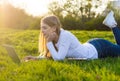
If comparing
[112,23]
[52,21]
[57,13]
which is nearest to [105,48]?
[112,23]

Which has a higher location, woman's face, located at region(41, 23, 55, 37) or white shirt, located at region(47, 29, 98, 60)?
woman's face, located at region(41, 23, 55, 37)

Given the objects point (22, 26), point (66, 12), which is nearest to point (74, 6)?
point (66, 12)

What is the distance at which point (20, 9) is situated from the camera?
45.2 meters

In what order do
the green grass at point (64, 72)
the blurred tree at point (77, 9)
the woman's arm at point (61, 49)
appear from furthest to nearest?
the blurred tree at point (77, 9), the woman's arm at point (61, 49), the green grass at point (64, 72)

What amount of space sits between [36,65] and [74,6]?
35.2 meters

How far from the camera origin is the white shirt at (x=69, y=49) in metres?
8.91

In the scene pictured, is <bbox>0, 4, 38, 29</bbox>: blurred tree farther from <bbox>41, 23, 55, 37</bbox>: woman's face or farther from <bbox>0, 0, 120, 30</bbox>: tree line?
<bbox>41, 23, 55, 37</bbox>: woman's face

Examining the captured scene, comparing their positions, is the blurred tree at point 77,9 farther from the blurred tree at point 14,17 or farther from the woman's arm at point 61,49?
the woman's arm at point 61,49

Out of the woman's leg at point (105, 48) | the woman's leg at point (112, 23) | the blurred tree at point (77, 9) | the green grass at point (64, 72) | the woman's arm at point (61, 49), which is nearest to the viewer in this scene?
the green grass at point (64, 72)

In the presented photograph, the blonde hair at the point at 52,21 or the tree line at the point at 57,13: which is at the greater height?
the blonde hair at the point at 52,21

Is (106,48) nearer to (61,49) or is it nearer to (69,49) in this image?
(69,49)

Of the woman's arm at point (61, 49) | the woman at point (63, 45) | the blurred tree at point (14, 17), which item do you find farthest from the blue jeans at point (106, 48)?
the blurred tree at point (14, 17)

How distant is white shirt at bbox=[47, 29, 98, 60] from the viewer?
8906 mm

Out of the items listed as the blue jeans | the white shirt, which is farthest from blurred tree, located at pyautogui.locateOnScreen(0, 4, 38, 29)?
the white shirt
